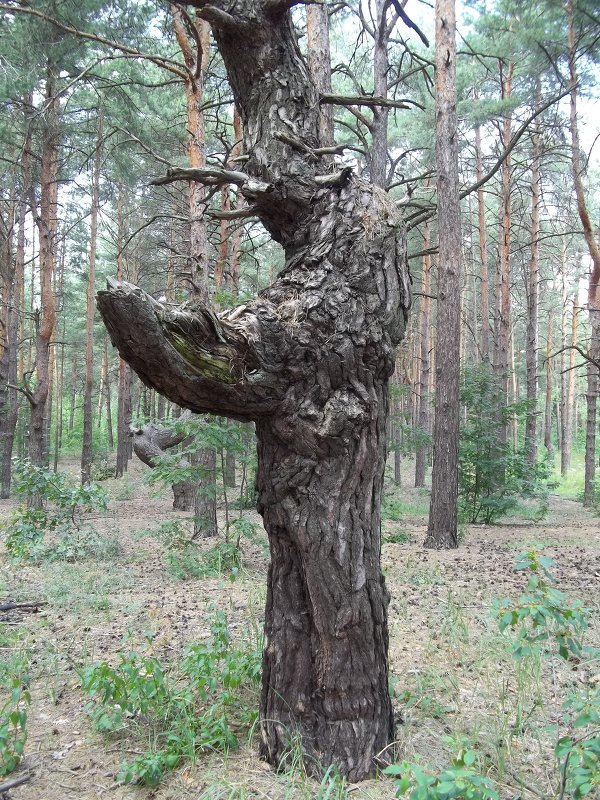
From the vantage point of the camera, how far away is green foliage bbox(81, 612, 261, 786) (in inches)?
114

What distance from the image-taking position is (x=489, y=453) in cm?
1121

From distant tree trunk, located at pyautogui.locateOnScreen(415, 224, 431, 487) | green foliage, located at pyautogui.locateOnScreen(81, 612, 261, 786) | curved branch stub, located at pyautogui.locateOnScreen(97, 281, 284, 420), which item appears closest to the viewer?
curved branch stub, located at pyautogui.locateOnScreen(97, 281, 284, 420)

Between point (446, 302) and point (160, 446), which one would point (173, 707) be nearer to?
point (446, 302)

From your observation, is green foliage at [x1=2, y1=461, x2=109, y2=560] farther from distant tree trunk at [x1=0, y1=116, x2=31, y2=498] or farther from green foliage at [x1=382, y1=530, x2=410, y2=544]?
distant tree trunk at [x1=0, y1=116, x2=31, y2=498]

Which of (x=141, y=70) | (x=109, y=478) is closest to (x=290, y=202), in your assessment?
(x=141, y=70)

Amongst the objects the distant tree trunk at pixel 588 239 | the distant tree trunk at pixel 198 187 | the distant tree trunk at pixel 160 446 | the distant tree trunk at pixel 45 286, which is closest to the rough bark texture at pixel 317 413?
the distant tree trunk at pixel 198 187

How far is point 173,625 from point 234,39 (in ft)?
14.4

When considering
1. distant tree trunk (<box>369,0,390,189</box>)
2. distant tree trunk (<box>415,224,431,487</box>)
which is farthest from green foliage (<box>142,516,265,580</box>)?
distant tree trunk (<box>415,224,431,487</box>)

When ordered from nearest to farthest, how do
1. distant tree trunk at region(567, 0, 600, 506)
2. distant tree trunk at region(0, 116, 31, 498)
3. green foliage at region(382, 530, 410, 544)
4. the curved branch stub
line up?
the curved branch stub
green foliage at region(382, 530, 410, 544)
distant tree trunk at region(567, 0, 600, 506)
distant tree trunk at region(0, 116, 31, 498)

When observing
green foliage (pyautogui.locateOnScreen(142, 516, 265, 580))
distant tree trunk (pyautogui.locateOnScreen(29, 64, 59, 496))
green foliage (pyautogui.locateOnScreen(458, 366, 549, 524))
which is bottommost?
green foliage (pyautogui.locateOnScreen(142, 516, 265, 580))

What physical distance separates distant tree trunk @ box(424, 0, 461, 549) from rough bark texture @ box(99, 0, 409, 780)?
19.9 ft

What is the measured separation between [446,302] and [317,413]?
6.68m

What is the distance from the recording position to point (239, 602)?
18.7 feet

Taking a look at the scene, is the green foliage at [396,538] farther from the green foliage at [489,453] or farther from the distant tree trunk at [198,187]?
the distant tree trunk at [198,187]
